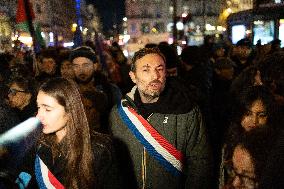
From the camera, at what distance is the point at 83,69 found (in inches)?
207

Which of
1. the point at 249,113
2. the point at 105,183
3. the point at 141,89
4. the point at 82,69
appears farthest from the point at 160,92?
the point at 82,69

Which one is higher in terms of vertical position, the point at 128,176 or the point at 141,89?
the point at 141,89

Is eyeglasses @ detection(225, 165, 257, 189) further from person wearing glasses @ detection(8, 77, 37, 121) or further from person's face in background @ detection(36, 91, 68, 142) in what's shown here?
person wearing glasses @ detection(8, 77, 37, 121)

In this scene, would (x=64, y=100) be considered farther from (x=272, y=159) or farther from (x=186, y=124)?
(x=272, y=159)

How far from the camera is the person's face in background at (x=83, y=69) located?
5.16 m

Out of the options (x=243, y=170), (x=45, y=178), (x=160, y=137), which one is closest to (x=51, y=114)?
(x=45, y=178)

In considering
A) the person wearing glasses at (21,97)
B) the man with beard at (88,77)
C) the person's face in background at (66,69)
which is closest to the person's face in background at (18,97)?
the person wearing glasses at (21,97)

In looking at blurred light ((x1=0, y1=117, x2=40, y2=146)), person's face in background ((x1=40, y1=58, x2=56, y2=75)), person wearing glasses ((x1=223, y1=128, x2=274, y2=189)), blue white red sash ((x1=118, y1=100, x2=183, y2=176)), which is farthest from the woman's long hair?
person's face in background ((x1=40, y1=58, x2=56, y2=75))

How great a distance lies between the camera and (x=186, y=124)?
3.57 metres

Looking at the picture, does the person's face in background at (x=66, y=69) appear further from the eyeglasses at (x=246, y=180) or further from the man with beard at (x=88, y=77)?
the eyeglasses at (x=246, y=180)

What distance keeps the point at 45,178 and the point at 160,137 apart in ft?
3.51

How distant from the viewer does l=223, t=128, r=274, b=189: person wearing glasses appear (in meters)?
2.30

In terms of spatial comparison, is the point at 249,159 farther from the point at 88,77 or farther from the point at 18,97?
the point at 18,97

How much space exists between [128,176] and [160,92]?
2.68ft
